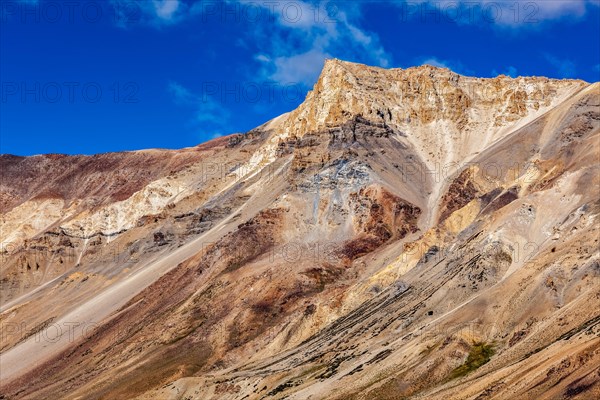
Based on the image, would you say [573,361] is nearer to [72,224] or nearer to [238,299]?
[238,299]

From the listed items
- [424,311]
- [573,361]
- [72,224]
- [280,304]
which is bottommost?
[573,361]

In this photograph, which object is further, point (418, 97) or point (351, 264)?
point (418, 97)

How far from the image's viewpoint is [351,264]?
109 m

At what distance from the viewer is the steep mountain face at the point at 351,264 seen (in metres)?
61.9

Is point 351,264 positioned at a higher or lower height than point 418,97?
lower

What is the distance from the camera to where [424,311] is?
71750 mm

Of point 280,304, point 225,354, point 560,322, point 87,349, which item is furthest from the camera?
point 87,349

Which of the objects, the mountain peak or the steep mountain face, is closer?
the steep mountain face

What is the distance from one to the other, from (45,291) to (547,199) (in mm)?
95234

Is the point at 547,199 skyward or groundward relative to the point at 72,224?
groundward

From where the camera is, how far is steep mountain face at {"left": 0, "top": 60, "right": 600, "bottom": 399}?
61938 millimetres

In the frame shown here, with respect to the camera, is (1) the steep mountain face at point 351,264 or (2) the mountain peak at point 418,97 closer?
(1) the steep mountain face at point 351,264

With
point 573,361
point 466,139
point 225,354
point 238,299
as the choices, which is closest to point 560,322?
point 573,361

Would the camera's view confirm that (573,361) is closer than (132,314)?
Yes
